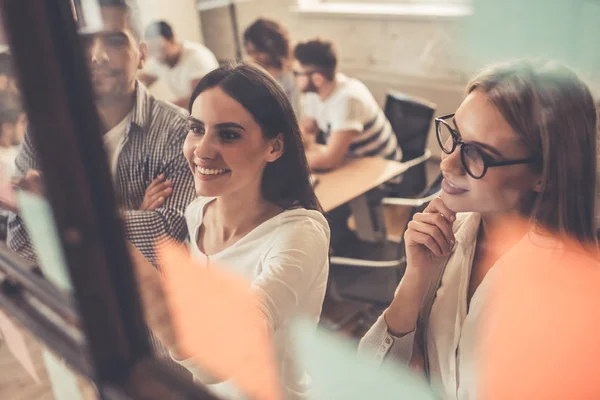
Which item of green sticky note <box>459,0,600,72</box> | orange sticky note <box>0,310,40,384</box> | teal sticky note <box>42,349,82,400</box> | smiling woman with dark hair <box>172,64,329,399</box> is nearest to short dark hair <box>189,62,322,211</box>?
smiling woman with dark hair <box>172,64,329,399</box>

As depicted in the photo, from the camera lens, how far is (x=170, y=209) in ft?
2.49

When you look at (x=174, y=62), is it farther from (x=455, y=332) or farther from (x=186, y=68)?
(x=455, y=332)

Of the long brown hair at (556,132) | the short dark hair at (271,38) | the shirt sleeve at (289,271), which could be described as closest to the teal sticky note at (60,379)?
the shirt sleeve at (289,271)

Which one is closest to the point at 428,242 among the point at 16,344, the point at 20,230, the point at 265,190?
the point at 265,190

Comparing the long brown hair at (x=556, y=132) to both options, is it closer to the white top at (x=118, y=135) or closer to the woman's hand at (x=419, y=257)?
the woman's hand at (x=419, y=257)

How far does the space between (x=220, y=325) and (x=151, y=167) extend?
234mm

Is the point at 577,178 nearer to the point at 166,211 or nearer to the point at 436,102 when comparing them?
the point at 436,102

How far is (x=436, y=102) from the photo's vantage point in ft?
2.00

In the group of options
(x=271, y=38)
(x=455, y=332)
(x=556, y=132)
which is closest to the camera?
(x=556, y=132)

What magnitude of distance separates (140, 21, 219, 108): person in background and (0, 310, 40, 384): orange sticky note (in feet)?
1.62

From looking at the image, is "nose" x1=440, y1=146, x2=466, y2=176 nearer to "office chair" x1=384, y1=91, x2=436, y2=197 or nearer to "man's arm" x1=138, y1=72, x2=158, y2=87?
"office chair" x1=384, y1=91, x2=436, y2=197

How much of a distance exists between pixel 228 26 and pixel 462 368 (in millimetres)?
588

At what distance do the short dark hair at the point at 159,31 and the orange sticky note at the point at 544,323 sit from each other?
0.50 metres

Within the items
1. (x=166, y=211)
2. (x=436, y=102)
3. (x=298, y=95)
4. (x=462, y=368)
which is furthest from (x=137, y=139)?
(x=462, y=368)
